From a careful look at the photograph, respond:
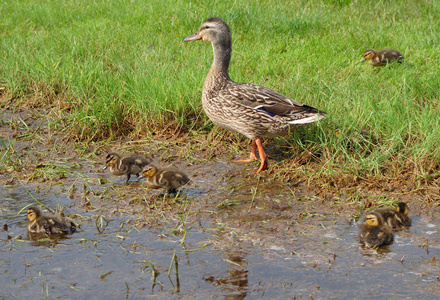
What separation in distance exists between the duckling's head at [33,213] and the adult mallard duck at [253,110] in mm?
2111

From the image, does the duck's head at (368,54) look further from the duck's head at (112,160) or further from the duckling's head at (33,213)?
the duckling's head at (33,213)

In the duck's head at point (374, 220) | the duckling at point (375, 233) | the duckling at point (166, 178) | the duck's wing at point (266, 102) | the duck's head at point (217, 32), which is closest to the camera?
the duckling at point (375, 233)

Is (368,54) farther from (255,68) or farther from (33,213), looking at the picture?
(33,213)

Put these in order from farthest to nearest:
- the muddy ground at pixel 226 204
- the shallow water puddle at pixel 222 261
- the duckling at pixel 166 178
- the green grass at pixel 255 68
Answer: the green grass at pixel 255 68, the duckling at pixel 166 178, the muddy ground at pixel 226 204, the shallow water puddle at pixel 222 261

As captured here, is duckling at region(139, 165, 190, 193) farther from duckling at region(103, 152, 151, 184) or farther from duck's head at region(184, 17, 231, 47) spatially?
duck's head at region(184, 17, 231, 47)

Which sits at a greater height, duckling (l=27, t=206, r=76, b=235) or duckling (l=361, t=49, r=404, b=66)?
duckling (l=361, t=49, r=404, b=66)

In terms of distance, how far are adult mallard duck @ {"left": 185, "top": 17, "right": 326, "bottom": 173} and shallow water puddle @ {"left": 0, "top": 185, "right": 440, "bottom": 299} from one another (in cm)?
123

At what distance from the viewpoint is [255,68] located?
791 cm

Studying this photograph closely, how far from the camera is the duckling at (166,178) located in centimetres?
517

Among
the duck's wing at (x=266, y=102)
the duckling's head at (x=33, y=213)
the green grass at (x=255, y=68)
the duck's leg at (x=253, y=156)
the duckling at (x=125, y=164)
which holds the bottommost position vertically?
the duck's leg at (x=253, y=156)

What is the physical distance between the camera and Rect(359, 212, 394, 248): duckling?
421 centimetres

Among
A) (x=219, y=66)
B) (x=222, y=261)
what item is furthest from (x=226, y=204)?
(x=219, y=66)

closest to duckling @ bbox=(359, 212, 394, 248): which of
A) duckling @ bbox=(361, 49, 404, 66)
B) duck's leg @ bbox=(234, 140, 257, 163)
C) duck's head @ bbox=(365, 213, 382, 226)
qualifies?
duck's head @ bbox=(365, 213, 382, 226)

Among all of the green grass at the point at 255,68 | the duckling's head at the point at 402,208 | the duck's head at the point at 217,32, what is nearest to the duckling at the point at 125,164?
the green grass at the point at 255,68
